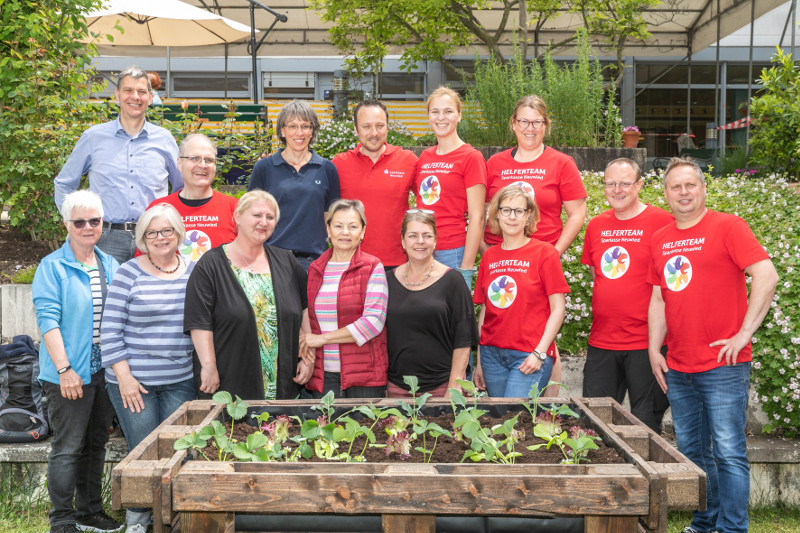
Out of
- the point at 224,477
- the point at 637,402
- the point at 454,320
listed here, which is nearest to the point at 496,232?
the point at 454,320

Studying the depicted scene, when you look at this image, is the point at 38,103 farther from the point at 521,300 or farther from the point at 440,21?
the point at 440,21

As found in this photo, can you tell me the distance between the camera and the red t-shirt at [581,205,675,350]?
12.9 feet

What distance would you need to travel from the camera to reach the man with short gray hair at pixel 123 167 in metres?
4.57

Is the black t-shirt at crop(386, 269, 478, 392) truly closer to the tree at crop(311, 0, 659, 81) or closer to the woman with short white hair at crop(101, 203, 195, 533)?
the woman with short white hair at crop(101, 203, 195, 533)

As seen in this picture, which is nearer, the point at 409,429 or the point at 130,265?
the point at 409,429

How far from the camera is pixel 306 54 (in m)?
14.8

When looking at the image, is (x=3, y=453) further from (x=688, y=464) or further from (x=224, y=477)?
(x=688, y=464)

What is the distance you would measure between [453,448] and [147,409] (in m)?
1.85

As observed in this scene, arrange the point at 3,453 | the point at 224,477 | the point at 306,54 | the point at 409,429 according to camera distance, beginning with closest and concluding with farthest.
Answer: the point at 224,477, the point at 409,429, the point at 3,453, the point at 306,54

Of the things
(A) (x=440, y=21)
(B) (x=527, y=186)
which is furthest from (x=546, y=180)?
(A) (x=440, y=21)

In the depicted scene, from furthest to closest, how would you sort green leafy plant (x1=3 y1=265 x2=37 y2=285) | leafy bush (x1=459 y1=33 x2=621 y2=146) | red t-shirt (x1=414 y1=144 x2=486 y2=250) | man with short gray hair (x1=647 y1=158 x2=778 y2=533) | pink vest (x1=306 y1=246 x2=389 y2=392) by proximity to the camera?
leafy bush (x1=459 y1=33 x2=621 y2=146) < green leafy plant (x1=3 y1=265 x2=37 y2=285) < red t-shirt (x1=414 y1=144 x2=486 y2=250) < pink vest (x1=306 y1=246 x2=389 y2=392) < man with short gray hair (x1=647 y1=158 x2=778 y2=533)

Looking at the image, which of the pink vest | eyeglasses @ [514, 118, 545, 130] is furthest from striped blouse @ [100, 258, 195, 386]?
eyeglasses @ [514, 118, 545, 130]

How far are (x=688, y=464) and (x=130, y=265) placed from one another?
2.80 metres

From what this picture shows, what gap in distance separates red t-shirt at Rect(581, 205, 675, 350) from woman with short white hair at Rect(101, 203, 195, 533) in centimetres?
221
